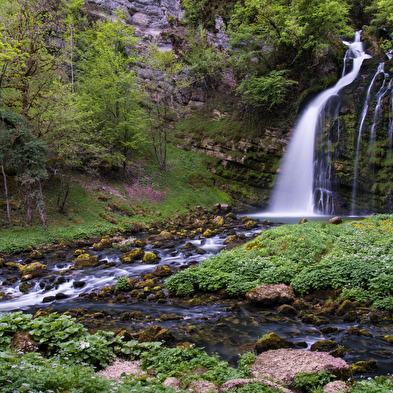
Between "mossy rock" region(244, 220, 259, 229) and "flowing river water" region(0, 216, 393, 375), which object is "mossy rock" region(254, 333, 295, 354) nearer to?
"flowing river water" region(0, 216, 393, 375)

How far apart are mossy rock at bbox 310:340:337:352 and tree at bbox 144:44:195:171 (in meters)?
24.0

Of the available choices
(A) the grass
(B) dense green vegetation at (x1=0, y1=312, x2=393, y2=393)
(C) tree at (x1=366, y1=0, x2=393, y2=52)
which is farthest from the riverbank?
(C) tree at (x1=366, y1=0, x2=393, y2=52)

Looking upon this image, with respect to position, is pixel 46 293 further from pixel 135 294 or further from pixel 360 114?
A: pixel 360 114

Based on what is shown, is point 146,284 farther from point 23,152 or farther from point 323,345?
point 23,152

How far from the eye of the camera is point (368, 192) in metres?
23.2

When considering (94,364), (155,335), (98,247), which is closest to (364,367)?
(155,335)

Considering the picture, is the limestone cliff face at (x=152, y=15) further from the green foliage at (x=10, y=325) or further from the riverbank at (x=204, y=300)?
the green foliage at (x=10, y=325)

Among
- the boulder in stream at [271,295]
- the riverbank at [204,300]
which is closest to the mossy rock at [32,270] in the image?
the riverbank at [204,300]

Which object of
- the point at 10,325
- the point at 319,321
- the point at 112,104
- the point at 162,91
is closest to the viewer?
the point at 10,325

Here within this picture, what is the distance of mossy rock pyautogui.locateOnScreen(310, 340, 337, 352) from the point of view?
5.73 meters

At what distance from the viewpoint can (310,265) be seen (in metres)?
9.19

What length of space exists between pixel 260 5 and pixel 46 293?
3004cm

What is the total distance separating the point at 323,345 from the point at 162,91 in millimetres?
34494

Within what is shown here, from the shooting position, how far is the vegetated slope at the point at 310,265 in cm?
788
